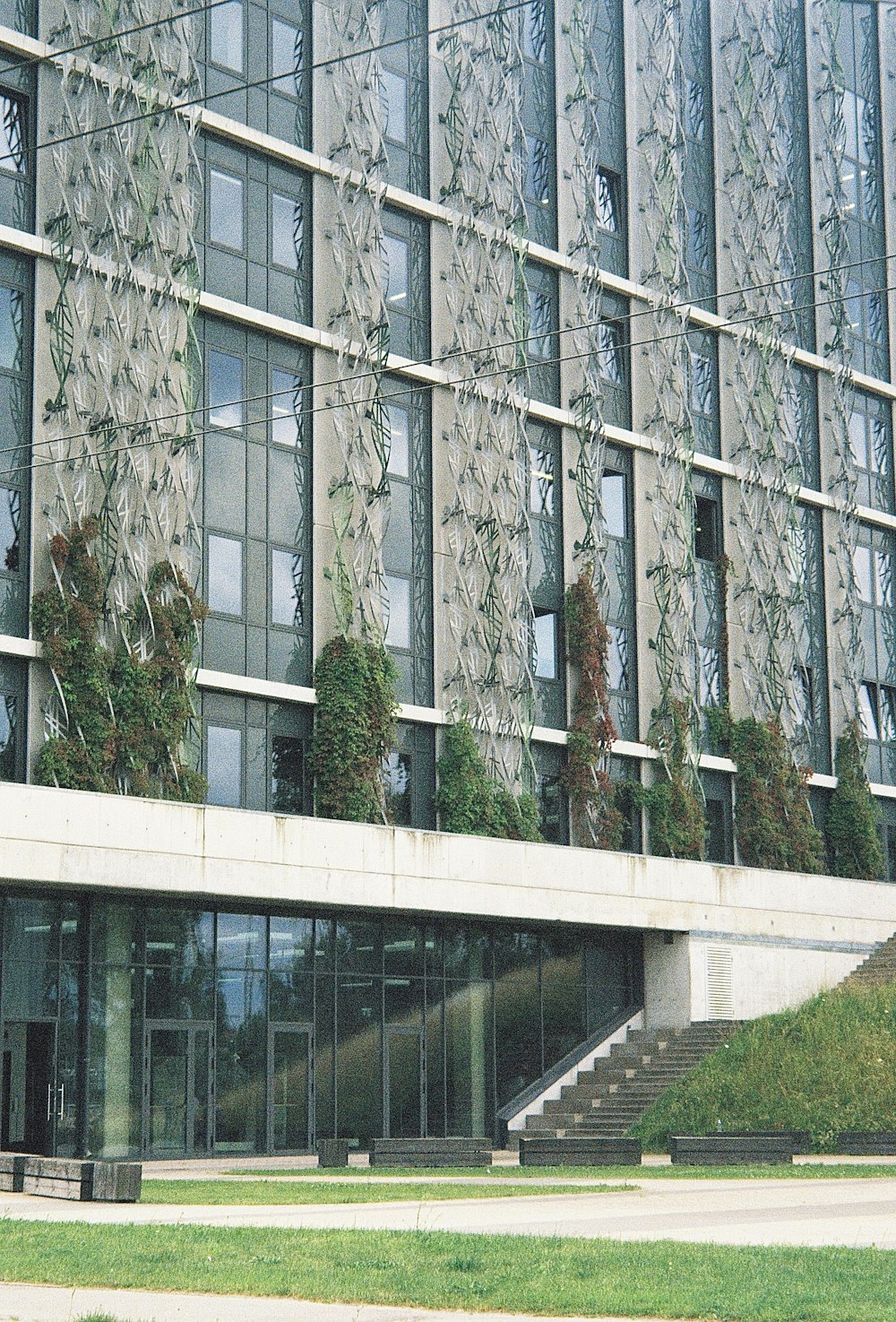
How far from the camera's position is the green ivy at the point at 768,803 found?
47.3m

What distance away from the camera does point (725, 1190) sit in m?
23.7

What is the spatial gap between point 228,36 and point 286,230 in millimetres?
4211

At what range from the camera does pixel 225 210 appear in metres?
38.0

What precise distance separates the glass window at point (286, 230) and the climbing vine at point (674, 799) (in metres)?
14.6

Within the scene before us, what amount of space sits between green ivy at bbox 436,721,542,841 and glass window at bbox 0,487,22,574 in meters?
11.1

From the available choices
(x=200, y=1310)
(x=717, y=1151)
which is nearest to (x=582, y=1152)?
(x=717, y=1151)

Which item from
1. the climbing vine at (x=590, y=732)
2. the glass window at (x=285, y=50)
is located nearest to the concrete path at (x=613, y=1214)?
the climbing vine at (x=590, y=732)

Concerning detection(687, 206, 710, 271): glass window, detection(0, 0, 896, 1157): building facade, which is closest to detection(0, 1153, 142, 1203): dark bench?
detection(0, 0, 896, 1157): building facade

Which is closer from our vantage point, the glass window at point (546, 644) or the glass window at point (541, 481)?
the glass window at point (546, 644)

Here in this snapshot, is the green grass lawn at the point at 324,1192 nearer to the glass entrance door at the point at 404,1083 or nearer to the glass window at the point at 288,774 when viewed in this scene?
the glass entrance door at the point at 404,1083

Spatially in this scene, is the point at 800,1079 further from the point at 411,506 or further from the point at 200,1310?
the point at 200,1310

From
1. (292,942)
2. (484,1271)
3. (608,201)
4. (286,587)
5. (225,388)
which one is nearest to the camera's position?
(484,1271)

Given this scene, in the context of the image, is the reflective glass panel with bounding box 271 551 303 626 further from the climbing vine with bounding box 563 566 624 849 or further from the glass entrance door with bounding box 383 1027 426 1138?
the glass entrance door with bounding box 383 1027 426 1138

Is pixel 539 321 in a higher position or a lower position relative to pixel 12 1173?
higher
